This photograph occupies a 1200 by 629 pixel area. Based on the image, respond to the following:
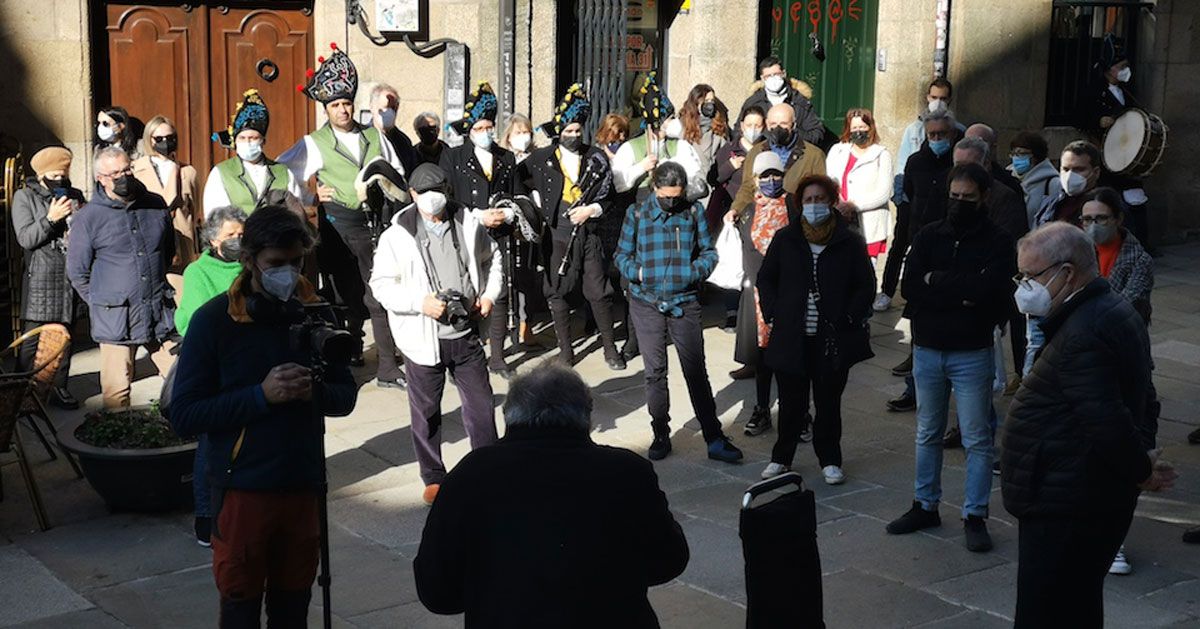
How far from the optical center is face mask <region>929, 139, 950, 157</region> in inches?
456

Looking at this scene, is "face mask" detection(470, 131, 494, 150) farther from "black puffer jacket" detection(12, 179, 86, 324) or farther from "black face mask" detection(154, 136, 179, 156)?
"black puffer jacket" detection(12, 179, 86, 324)

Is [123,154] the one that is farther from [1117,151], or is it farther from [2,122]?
[1117,151]

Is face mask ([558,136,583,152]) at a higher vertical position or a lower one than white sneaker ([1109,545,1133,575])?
higher

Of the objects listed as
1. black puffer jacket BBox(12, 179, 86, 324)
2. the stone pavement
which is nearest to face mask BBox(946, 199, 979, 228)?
the stone pavement

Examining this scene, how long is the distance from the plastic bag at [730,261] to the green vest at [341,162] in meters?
2.52

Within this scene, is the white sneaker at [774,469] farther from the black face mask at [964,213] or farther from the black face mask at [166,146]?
the black face mask at [166,146]

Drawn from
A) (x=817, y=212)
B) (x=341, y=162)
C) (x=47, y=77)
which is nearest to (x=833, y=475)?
(x=817, y=212)

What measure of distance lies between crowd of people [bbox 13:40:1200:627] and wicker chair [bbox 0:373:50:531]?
0.94 m

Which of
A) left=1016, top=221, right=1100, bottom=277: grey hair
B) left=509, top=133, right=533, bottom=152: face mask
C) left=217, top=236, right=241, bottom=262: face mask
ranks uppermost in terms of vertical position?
left=509, top=133, right=533, bottom=152: face mask

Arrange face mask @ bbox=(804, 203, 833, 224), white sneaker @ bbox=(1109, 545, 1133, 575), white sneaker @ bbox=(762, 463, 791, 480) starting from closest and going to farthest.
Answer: white sneaker @ bbox=(1109, 545, 1133, 575), face mask @ bbox=(804, 203, 833, 224), white sneaker @ bbox=(762, 463, 791, 480)

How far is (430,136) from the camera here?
12.5 meters

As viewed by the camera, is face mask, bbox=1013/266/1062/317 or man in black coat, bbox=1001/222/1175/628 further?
face mask, bbox=1013/266/1062/317

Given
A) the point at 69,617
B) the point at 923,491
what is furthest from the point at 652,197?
the point at 69,617

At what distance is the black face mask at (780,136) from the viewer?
12094mm
